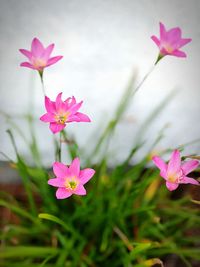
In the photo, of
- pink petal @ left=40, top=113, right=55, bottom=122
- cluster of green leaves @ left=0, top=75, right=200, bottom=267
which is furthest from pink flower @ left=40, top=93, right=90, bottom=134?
cluster of green leaves @ left=0, top=75, right=200, bottom=267

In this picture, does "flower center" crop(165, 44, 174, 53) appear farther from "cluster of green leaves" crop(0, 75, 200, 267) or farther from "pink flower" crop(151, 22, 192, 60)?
"cluster of green leaves" crop(0, 75, 200, 267)

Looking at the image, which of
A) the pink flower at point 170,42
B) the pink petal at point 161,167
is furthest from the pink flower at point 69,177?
the pink flower at point 170,42

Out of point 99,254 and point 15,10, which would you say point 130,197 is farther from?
point 15,10

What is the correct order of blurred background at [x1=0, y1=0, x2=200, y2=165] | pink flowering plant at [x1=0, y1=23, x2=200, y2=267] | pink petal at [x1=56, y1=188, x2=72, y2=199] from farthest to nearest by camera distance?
blurred background at [x1=0, y1=0, x2=200, y2=165] < pink flowering plant at [x1=0, y1=23, x2=200, y2=267] < pink petal at [x1=56, y1=188, x2=72, y2=199]

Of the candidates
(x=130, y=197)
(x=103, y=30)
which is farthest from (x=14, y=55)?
(x=130, y=197)

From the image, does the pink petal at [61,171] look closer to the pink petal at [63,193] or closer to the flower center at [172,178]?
the pink petal at [63,193]

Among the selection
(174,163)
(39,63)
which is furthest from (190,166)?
(39,63)
